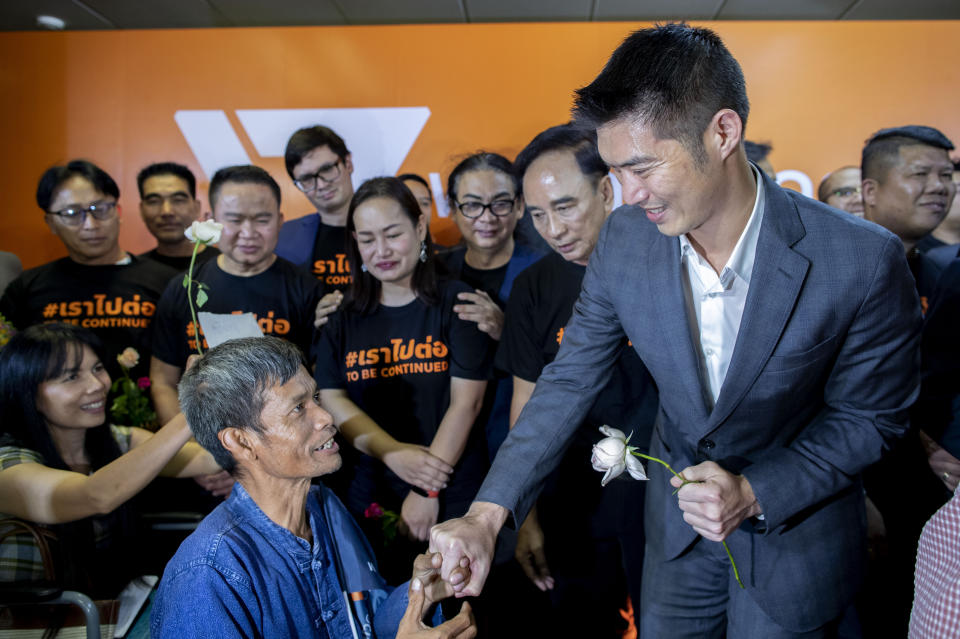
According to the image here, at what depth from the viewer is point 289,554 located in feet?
5.13

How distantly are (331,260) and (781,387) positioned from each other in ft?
8.50

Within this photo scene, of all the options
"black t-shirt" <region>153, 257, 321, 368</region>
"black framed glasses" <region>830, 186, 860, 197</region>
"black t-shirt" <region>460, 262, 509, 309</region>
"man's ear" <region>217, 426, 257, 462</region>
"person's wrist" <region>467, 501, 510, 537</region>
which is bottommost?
"person's wrist" <region>467, 501, 510, 537</region>

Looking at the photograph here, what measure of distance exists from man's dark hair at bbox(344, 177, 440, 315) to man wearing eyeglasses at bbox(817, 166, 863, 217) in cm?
269

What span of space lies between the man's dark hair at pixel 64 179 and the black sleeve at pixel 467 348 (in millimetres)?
1918

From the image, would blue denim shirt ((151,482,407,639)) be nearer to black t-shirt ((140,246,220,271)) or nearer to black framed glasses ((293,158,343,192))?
black framed glasses ((293,158,343,192))

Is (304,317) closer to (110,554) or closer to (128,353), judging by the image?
(128,353)

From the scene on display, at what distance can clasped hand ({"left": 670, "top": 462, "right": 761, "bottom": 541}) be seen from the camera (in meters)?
1.26

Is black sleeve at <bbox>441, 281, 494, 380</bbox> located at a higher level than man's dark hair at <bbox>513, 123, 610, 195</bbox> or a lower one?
lower

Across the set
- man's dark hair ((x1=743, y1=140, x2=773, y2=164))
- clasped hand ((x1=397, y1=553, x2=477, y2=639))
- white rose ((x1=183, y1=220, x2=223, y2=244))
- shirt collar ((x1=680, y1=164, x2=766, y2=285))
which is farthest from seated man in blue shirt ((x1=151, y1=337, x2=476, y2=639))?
man's dark hair ((x1=743, y1=140, x2=773, y2=164))

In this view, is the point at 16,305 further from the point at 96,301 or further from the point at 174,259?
the point at 174,259

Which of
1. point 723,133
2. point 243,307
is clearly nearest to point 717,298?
point 723,133

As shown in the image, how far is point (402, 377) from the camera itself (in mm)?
2498

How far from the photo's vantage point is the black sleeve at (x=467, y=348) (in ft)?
8.05

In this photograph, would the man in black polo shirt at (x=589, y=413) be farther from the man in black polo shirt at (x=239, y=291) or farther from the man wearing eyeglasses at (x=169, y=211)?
the man wearing eyeglasses at (x=169, y=211)
